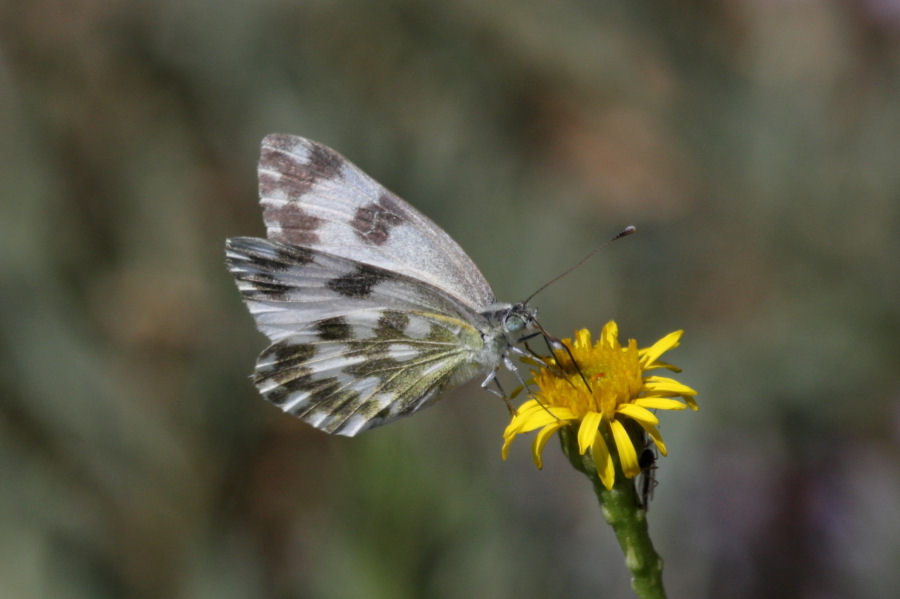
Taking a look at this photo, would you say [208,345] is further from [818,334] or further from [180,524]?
[818,334]

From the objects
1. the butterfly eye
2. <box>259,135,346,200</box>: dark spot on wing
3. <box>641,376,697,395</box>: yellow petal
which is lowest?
<box>641,376,697,395</box>: yellow petal

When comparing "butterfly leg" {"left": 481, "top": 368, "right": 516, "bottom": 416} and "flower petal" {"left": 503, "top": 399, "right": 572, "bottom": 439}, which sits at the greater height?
"butterfly leg" {"left": 481, "top": 368, "right": 516, "bottom": 416}

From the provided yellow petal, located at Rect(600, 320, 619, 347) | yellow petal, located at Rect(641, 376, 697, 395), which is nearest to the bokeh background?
yellow petal, located at Rect(600, 320, 619, 347)

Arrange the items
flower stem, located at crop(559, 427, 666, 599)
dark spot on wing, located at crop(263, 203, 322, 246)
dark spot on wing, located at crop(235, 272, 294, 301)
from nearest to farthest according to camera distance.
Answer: flower stem, located at crop(559, 427, 666, 599) → dark spot on wing, located at crop(235, 272, 294, 301) → dark spot on wing, located at crop(263, 203, 322, 246)

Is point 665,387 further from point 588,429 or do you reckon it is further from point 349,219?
point 349,219

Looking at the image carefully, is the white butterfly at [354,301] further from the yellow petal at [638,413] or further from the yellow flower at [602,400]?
the yellow petal at [638,413]

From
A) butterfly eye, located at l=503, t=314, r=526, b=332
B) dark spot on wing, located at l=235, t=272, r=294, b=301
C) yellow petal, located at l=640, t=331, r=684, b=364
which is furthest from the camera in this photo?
dark spot on wing, located at l=235, t=272, r=294, b=301

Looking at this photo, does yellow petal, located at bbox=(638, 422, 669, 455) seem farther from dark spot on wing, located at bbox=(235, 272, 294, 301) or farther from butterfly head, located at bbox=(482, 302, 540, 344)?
Answer: dark spot on wing, located at bbox=(235, 272, 294, 301)
